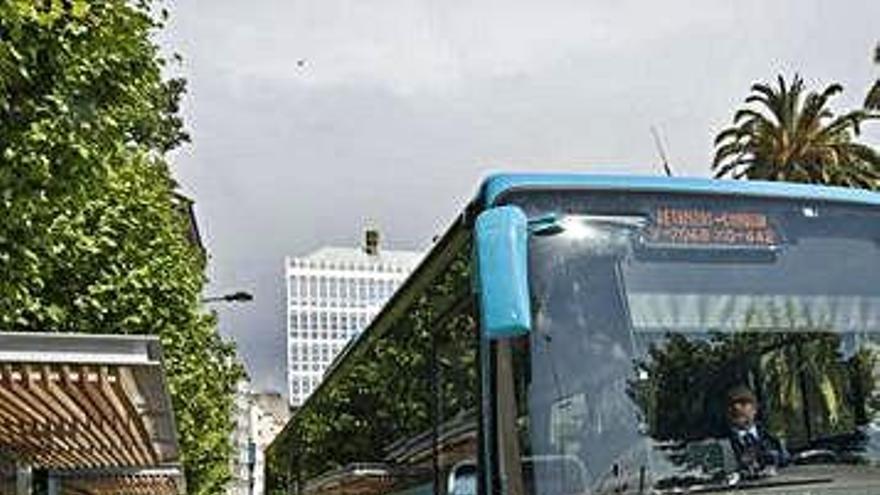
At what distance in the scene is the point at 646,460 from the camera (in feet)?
23.8

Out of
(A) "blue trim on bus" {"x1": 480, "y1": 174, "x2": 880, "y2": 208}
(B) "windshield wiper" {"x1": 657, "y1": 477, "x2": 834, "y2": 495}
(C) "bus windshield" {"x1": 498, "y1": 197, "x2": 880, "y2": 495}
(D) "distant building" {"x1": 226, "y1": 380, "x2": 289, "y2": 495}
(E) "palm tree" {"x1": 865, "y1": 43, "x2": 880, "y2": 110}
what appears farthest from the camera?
(D) "distant building" {"x1": 226, "y1": 380, "x2": 289, "y2": 495}

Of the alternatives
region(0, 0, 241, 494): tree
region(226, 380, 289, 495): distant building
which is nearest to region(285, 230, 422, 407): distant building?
region(226, 380, 289, 495): distant building

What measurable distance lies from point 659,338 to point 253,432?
112 metres

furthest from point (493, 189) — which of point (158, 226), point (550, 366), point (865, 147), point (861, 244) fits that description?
point (865, 147)

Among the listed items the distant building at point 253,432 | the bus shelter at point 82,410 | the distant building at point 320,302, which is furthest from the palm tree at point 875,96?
the distant building at point 253,432

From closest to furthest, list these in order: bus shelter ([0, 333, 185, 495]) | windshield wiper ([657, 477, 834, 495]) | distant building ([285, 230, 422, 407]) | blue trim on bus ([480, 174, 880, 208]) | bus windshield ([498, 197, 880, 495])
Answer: windshield wiper ([657, 477, 834, 495])
bus windshield ([498, 197, 880, 495])
blue trim on bus ([480, 174, 880, 208])
bus shelter ([0, 333, 185, 495])
distant building ([285, 230, 422, 407])

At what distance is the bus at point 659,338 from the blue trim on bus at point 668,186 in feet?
0.04

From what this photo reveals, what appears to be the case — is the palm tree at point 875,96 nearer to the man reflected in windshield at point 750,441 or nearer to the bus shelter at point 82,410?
the bus shelter at point 82,410

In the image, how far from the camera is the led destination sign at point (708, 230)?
7.93 m

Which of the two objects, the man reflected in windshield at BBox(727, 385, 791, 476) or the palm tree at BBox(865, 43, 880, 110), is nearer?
the man reflected in windshield at BBox(727, 385, 791, 476)

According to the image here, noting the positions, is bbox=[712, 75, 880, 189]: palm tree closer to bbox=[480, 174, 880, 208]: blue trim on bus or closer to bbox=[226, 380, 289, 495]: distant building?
bbox=[480, 174, 880, 208]: blue trim on bus

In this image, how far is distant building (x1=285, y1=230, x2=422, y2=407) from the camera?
82875mm

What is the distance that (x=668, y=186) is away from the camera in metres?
8.13

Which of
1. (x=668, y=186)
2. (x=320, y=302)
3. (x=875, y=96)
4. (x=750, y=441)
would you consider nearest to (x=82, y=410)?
(x=668, y=186)
